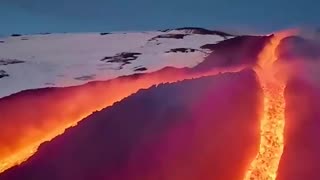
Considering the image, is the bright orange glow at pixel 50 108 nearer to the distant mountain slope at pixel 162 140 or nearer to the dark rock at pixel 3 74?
the distant mountain slope at pixel 162 140

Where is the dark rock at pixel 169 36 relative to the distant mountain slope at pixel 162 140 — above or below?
above

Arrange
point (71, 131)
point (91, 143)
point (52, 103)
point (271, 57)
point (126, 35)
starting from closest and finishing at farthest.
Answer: point (91, 143) → point (71, 131) → point (52, 103) → point (271, 57) → point (126, 35)

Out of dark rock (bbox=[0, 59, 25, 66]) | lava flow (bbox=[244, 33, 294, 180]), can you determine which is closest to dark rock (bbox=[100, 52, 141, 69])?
dark rock (bbox=[0, 59, 25, 66])

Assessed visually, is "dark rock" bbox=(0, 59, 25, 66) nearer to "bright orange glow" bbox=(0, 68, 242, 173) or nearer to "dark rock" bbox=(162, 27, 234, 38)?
"bright orange glow" bbox=(0, 68, 242, 173)

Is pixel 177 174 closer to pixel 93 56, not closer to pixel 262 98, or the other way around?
pixel 262 98

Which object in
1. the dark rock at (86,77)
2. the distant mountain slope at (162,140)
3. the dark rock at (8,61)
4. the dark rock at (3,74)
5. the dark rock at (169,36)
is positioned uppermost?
the dark rock at (169,36)

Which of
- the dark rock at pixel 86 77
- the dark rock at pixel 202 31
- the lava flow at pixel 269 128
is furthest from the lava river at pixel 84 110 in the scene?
the dark rock at pixel 202 31

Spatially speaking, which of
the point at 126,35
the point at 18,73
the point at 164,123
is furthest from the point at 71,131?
the point at 126,35
